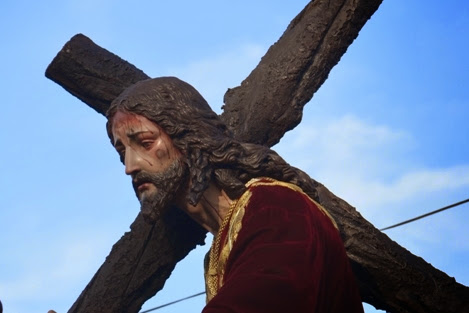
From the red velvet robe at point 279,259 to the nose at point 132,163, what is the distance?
0.38 meters

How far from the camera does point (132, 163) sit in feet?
15.9

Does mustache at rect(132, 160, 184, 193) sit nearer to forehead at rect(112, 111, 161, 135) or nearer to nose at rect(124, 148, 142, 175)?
nose at rect(124, 148, 142, 175)

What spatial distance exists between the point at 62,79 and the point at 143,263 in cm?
88

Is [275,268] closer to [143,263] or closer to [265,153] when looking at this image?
[265,153]

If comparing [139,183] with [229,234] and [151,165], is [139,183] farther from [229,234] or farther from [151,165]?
[229,234]

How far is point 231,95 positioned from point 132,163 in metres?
0.99

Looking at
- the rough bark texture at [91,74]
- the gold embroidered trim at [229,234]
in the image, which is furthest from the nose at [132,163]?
the rough bark texture at [91,74]

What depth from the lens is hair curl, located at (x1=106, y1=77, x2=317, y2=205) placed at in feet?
15.8

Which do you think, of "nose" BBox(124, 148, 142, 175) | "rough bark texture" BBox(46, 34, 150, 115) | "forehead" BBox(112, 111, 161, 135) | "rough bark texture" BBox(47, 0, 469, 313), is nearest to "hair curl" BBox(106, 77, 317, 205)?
"forehead" BBox(112, 111, 161, 135)

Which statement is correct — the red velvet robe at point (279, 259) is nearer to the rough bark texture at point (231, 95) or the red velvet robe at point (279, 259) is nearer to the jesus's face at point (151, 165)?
the jesus's face at point (151, 165)

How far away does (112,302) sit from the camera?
17.5 ft

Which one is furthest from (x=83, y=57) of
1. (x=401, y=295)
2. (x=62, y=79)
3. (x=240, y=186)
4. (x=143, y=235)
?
(x=401, y=295)

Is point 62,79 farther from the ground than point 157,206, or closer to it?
farther from the ground

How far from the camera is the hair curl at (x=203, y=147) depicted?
4828mm
